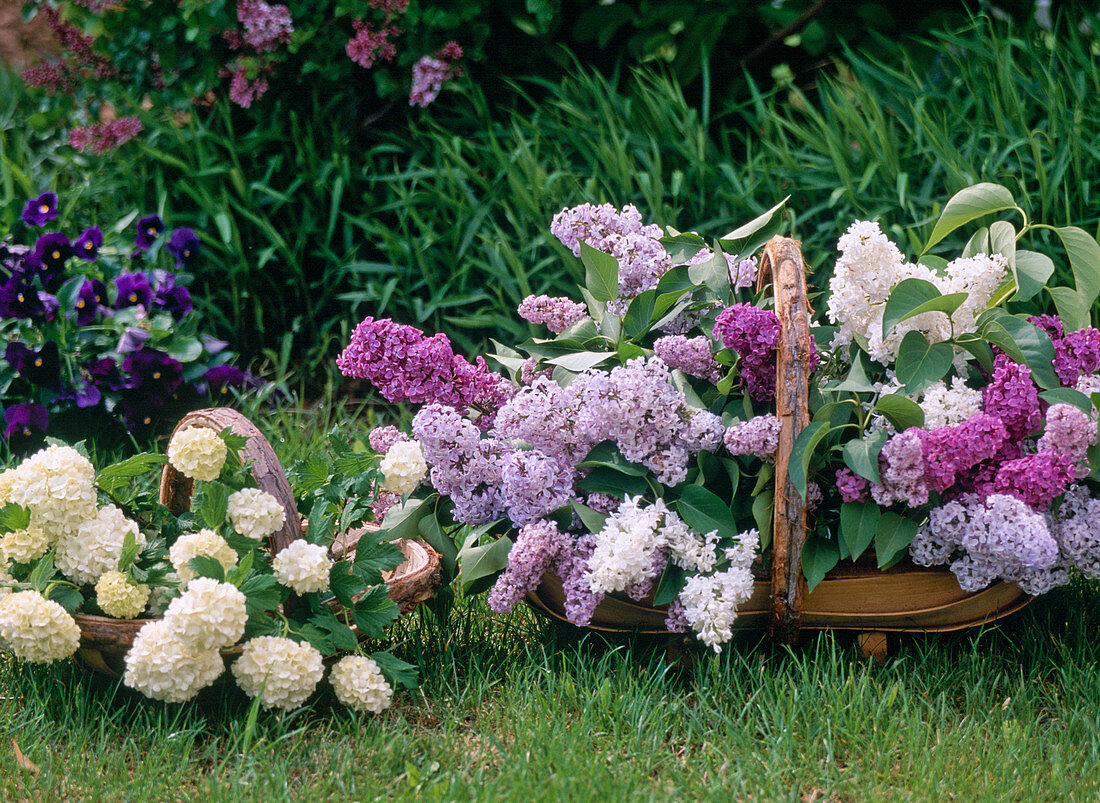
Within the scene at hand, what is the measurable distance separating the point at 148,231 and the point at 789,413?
1.99 meters

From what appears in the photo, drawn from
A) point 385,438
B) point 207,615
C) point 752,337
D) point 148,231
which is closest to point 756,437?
point 752,337

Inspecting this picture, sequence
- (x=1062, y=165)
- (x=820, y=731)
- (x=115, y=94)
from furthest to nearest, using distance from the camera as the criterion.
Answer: (x=115, y=94)
(x=1062, y=165)
(x=820, y=731)

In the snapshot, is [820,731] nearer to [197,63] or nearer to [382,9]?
[382,9]

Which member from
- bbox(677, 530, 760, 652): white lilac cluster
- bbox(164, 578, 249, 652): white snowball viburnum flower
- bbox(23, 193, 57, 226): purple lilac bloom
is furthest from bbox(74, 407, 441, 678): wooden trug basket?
bbox(23, 193, 57, 226): purple lilac bloom

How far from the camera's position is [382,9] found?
3.02m

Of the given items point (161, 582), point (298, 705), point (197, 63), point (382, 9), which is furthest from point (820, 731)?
point (197, 63)

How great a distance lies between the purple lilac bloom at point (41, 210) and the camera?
247 cm

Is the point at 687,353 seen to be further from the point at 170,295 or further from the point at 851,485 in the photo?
the point at 170,295

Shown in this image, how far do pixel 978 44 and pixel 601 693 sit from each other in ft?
7.90

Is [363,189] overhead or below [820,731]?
overhead

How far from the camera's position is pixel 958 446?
4.42 ft

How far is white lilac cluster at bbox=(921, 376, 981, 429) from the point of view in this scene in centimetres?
145

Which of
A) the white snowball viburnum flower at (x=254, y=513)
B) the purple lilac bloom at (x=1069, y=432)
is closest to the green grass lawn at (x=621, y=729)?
the white snowball viburnum flower at (x=254, y=513)

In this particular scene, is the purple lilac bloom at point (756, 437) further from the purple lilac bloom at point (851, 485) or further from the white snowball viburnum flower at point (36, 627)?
the white snowball viburnum flower at point (36, 627)
